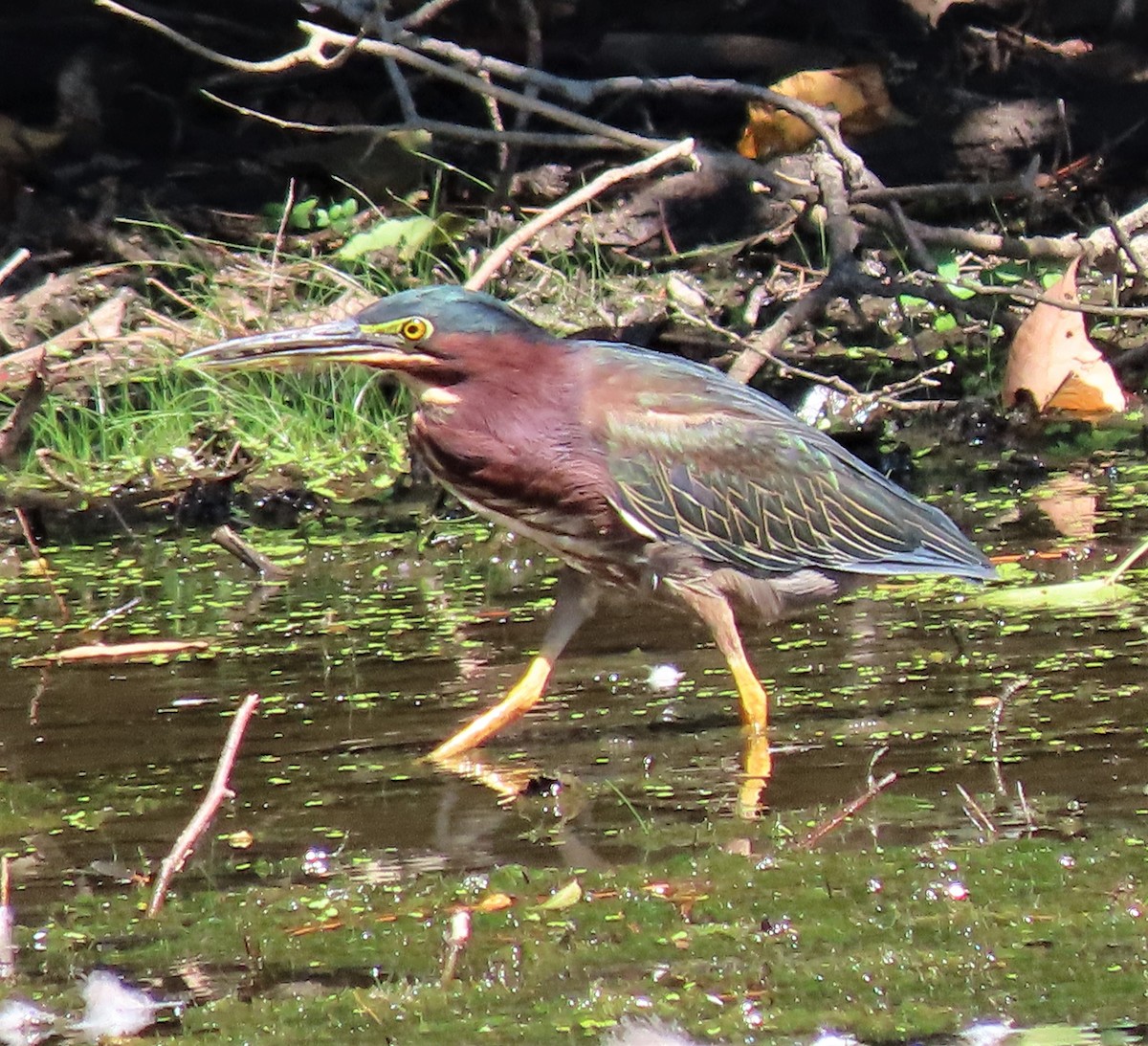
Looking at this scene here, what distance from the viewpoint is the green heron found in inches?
192

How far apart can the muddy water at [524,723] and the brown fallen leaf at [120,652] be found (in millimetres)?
53

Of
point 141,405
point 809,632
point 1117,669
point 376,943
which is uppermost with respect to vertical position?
point 376,943

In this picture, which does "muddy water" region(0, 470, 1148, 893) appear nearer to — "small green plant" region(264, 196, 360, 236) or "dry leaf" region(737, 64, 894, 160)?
"small green plant" region(264, 196, 360, 236)

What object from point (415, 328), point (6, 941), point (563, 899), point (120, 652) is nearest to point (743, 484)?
point (415, 328)

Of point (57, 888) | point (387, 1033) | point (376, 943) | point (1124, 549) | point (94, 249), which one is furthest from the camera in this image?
point (94, 249)

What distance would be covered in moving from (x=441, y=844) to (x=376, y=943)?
64 cm

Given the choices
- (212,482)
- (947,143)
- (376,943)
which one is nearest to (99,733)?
(376,943)

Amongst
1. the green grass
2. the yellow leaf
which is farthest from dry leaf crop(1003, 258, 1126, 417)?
the yellow leaf

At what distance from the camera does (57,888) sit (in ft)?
13.0

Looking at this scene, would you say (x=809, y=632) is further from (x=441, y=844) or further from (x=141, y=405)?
(x=141, y=405)

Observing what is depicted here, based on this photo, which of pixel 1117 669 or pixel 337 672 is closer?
pixel 1117 669

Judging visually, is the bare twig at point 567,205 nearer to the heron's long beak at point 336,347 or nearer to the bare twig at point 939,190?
the bare twig at point 939,190

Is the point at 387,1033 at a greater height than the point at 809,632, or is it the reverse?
the point at 387,1033

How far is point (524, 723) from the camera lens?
5.09 m
